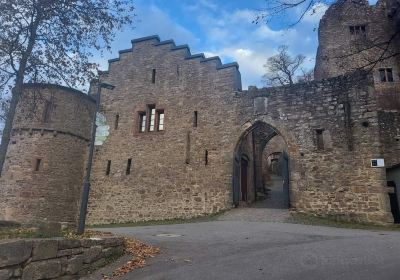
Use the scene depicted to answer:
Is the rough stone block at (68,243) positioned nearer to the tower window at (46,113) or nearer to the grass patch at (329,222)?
the grass patch at (329,222)

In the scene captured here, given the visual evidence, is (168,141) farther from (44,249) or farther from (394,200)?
(44,249)

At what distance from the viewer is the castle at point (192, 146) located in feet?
45.8

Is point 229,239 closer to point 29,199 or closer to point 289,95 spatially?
point 289,95

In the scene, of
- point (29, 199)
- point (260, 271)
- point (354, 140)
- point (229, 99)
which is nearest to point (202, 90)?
point (229, 99)

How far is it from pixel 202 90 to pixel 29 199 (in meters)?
10.4

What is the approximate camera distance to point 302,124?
49.3 ft

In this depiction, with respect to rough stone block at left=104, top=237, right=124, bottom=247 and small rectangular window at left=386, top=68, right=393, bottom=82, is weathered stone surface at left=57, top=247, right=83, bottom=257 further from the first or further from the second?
small rectangular window at left=386, top=68, right=393, bottom=82

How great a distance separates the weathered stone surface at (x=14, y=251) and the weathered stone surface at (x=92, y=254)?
1174mm

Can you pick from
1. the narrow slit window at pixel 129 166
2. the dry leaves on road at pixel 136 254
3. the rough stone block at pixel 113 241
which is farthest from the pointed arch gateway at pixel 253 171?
the rough stone block at pixel 113 241

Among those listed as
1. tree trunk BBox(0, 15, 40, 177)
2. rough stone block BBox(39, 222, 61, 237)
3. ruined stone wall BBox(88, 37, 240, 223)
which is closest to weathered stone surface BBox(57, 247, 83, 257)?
rough stone block BBox(39, 222, 61, 237)

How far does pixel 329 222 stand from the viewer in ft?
41.8

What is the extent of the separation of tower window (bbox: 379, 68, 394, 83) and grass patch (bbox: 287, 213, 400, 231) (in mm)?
18345

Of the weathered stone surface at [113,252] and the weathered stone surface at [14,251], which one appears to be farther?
the weathered stone surface at [113,252]

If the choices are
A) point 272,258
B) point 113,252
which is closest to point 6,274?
point 113,252
